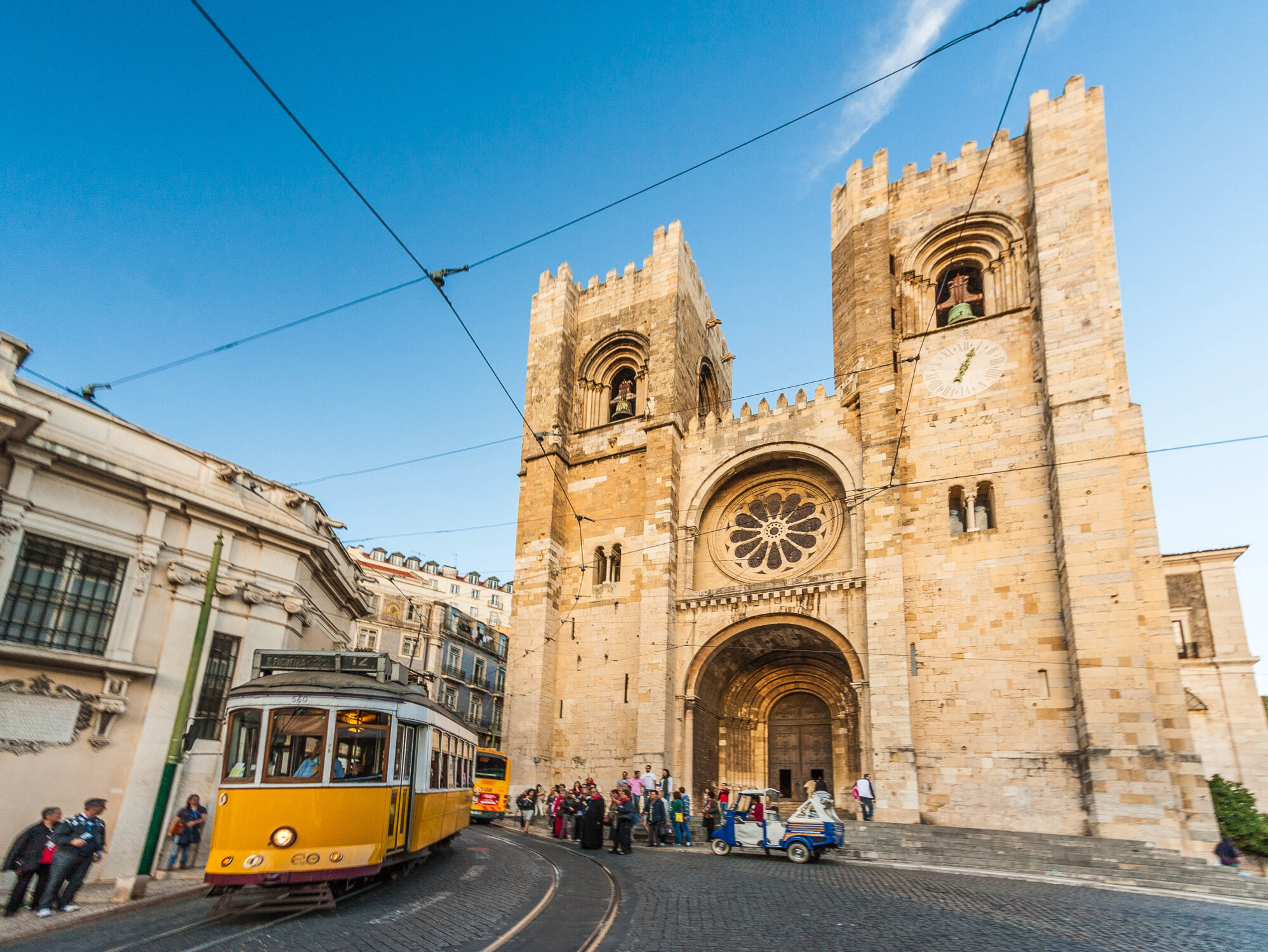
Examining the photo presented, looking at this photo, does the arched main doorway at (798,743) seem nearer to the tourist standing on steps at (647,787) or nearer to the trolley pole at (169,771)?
the tourist standing on steps at (647,787)

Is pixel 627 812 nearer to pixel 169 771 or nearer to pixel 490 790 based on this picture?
pixel 169 771

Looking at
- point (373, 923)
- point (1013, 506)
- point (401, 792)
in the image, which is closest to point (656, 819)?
point (401, 792)

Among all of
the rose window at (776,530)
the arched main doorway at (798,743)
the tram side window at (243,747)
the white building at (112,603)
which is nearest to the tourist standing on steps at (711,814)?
the arched main doorway at (798,743)

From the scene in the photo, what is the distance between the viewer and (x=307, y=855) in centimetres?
695

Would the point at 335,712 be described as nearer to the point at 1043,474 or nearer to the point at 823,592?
the point at 823,592

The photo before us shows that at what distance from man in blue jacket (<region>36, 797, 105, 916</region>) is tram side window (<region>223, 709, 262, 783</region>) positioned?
1.89 meters

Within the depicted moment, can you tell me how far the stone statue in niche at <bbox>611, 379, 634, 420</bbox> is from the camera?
25.7m

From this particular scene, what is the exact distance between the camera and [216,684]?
1206 centimetres

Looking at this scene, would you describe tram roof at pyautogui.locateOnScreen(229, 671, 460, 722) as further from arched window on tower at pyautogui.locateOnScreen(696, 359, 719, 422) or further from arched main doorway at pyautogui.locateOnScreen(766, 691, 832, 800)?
arched window on tower at pyautogui.locateOnScreen(696, 359, 719, 422)

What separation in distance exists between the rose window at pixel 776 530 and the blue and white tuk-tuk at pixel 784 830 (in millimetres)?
8318

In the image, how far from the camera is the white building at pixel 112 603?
978 cm

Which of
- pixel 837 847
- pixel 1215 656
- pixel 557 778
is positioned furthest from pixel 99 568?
pixel 1215 656

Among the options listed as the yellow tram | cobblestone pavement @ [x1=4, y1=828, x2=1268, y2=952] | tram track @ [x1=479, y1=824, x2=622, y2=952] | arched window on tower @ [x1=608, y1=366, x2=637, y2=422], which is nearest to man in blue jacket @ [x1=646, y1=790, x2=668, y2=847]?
tram track @ [x1=479, y1=824, x2=622, y2=952]

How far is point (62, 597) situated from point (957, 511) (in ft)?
57.0
